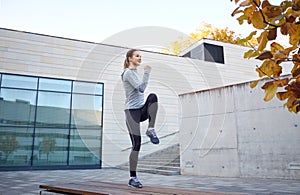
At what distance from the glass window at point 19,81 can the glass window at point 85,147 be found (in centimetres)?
228

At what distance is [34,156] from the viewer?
8.90 metres

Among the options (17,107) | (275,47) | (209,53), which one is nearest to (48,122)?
(17,107)

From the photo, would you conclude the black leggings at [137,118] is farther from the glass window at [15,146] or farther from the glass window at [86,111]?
the glass window at [86,111]

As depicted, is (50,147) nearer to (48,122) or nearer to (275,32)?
(48,122)

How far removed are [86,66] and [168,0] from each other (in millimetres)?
6646

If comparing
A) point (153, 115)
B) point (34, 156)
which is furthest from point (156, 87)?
point (153, 115)

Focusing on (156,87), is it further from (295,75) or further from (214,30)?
(295,75)

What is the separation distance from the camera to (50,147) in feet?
30.2

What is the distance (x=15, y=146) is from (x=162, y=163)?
5.03m

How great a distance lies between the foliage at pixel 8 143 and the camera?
856 cm

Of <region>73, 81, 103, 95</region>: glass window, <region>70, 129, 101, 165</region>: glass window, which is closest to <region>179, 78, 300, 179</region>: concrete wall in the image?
<region>70, 129, 101, 165</region>: glass window

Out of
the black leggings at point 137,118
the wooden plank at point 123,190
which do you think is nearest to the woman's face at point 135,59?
the black leggings at point 137,118

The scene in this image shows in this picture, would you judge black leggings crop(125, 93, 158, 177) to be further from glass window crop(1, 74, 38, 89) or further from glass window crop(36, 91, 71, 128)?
glass window crop(1, 74, 38, 89)

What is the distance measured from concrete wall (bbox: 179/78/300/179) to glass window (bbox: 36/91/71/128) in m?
4.85
